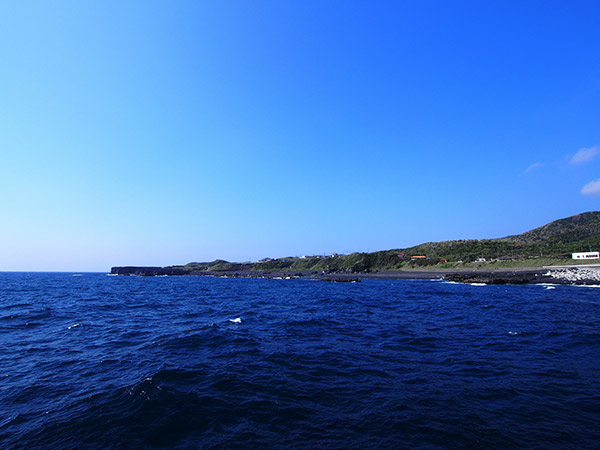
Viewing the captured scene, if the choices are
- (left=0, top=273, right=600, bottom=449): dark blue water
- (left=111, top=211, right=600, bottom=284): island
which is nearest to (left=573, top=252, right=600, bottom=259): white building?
(left=111, top=211, right=600, bottom=284): island

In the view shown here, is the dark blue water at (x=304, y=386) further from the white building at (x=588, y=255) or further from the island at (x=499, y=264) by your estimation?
the white building at (x=588, y=255)

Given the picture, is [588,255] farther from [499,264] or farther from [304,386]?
[304,386]

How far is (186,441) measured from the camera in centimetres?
923

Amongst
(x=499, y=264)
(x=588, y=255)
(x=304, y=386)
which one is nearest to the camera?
(x=304, y=386)

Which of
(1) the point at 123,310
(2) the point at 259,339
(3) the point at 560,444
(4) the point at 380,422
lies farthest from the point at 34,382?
(1) the point at 123,310

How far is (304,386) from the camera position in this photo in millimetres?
13148

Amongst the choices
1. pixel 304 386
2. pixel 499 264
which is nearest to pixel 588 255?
pixel 499 264

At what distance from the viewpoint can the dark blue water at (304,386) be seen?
9.40m

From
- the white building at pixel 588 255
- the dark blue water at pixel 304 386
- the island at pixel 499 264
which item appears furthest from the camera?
the white building at pixel 588 255

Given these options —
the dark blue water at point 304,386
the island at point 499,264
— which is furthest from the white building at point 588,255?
the dark blue water at point 304,386

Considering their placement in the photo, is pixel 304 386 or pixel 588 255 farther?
pixel 588 255

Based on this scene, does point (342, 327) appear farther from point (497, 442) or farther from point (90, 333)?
point (90, 333)

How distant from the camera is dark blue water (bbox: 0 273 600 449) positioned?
30.8 ft

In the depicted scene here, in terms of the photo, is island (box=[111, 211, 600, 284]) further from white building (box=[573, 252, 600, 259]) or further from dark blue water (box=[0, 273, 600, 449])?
dark blue water (box=[0, 273, 600, 449])
